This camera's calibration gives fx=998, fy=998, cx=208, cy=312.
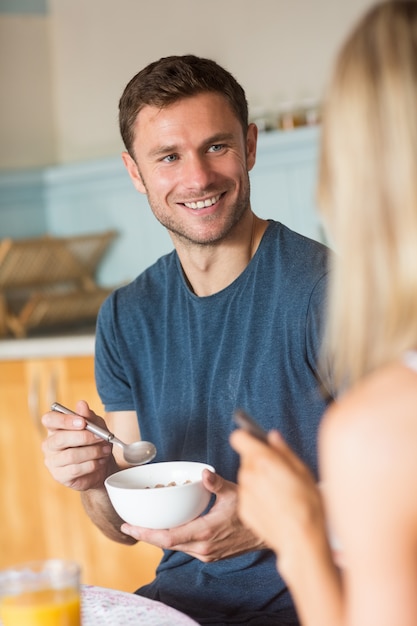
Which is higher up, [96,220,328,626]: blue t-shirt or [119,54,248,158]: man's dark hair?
[119,54,248,158]: man's dark hair

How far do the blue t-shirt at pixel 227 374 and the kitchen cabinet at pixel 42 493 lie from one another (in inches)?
43.9

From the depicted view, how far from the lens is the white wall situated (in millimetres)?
3455

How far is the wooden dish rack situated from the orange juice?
107 inches

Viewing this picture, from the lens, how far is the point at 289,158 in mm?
3434

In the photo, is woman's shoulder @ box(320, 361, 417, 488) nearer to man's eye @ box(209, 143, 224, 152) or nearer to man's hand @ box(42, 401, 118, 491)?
man's hand @ box(42, 401, 118, 491)

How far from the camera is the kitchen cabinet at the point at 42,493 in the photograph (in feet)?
9.53

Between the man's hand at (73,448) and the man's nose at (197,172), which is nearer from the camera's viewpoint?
the man's hand at (73,448)

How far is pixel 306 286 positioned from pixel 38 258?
2389 mm

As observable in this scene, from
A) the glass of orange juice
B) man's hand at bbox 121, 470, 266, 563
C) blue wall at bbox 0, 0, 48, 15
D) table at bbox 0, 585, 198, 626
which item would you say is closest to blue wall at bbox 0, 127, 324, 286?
blue wall at bbox 0, 0, 48, 15

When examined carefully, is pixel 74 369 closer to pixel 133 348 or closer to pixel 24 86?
pixel 133 348

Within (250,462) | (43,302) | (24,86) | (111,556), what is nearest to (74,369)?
(111,556)

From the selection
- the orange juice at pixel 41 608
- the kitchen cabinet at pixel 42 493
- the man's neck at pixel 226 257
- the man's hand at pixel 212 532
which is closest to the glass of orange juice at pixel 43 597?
the orange juice at pixel 41 608

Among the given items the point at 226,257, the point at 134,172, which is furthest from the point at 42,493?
the point at 226,257

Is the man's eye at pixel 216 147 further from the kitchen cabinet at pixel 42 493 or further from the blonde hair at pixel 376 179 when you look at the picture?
the kitchen cabinet at pixel 42 493
